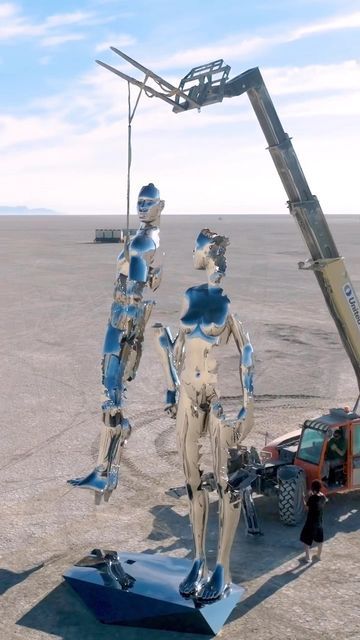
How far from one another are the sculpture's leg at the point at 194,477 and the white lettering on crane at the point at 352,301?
5.13 m

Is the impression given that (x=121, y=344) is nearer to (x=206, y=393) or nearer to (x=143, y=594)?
(x=206, y=393)

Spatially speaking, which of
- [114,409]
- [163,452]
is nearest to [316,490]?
[114,409]

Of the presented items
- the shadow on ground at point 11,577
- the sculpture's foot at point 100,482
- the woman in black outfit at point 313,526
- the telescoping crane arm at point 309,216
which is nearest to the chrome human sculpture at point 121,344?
the sculpture's foot at point 100,482

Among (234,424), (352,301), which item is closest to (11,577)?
(234,424)

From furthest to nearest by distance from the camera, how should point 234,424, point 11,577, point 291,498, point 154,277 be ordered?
point 291,498
point 11,577
point 154,277
point 234,424

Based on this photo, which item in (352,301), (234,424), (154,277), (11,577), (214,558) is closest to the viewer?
(234,424)

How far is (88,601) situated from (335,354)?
641 inches

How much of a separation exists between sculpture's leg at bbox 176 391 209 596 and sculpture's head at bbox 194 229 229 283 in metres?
1.48

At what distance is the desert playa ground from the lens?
936 cm

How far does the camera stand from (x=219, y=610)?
866 centimetres

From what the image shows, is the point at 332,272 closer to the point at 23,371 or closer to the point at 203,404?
the point at 203,404

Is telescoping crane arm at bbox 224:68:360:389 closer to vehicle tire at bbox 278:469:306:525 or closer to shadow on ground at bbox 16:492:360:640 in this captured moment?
vehicle tire at bbox 278:469:306:525

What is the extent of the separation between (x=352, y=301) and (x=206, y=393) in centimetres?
521

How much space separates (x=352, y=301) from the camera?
12742 mm
